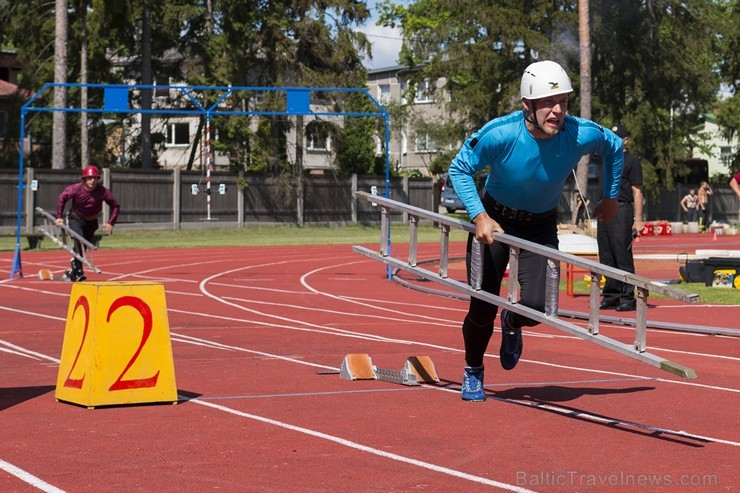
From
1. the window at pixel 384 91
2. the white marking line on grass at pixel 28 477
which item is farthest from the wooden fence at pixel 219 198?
the white marking line on grass at pixel 28 477

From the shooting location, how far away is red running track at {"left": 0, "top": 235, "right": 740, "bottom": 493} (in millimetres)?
6457

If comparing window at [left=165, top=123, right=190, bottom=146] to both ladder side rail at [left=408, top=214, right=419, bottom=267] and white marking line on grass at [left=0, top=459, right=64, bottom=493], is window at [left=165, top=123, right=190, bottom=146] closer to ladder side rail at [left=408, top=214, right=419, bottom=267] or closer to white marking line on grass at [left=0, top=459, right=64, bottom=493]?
ladder side rail at [left=408, top=214, right=419, bottom=267]

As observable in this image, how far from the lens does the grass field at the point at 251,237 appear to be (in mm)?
38938

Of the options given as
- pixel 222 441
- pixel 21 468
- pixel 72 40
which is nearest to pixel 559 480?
pixel 222 441

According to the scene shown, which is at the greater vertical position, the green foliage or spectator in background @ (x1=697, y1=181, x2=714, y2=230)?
the green foliage

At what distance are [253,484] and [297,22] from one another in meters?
48.3

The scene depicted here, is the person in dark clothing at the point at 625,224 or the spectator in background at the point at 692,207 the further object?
the spectator in background at the point at 692,207

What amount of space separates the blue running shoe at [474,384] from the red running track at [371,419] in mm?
105

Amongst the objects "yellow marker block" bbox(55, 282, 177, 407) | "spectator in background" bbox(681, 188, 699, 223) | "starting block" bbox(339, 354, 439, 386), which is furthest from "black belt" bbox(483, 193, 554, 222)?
"spectator in background" bbox(681, 188, 699, 223)

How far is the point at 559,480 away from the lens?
6.38m

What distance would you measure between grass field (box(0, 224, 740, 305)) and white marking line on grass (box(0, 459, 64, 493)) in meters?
28.8

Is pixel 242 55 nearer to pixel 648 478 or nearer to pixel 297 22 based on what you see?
pixel 297 22

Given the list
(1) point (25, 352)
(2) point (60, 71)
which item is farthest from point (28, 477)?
(2) point (60, 71)

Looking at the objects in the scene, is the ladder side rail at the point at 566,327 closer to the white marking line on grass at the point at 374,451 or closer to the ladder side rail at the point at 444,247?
the ladder side rail at the point at 444,247
